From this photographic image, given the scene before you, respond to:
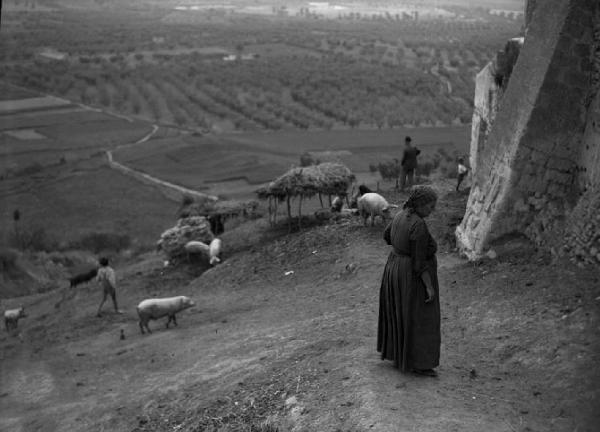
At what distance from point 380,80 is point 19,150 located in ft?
106

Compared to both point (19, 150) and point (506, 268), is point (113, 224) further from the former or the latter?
point (506, 268)

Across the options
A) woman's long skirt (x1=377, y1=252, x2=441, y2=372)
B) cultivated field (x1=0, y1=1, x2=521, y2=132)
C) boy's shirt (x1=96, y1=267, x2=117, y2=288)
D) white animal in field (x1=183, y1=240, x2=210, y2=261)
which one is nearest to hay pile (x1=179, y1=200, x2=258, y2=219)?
white animal in field (x1=183, y1=240, x2=210, y2=261)

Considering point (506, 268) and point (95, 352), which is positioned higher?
point (506, 268)

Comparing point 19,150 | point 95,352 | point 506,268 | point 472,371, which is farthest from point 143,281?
point 19,150

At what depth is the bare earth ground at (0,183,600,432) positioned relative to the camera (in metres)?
8.59

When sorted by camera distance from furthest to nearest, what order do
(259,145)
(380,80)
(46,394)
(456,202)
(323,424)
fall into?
(380,80) → (259,145) → (456,202) → (46,394) → (323,424)

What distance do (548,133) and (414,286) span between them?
552cm

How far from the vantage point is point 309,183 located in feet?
68.3

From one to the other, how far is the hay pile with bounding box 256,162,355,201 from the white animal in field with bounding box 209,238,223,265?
67.1 inches

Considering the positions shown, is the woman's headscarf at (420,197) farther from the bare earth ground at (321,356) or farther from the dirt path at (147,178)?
the dirt path at (147,178)

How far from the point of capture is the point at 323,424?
27.7ft

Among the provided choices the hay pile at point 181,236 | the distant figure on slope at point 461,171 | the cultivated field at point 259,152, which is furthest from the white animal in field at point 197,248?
the cultivated field at point 259,152

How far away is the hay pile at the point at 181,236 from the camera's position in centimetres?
2236

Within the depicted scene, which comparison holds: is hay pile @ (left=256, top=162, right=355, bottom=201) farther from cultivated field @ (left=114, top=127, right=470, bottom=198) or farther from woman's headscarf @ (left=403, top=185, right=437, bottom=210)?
cultivated field @ (left=114, top=127, right=470, bottom=198)
